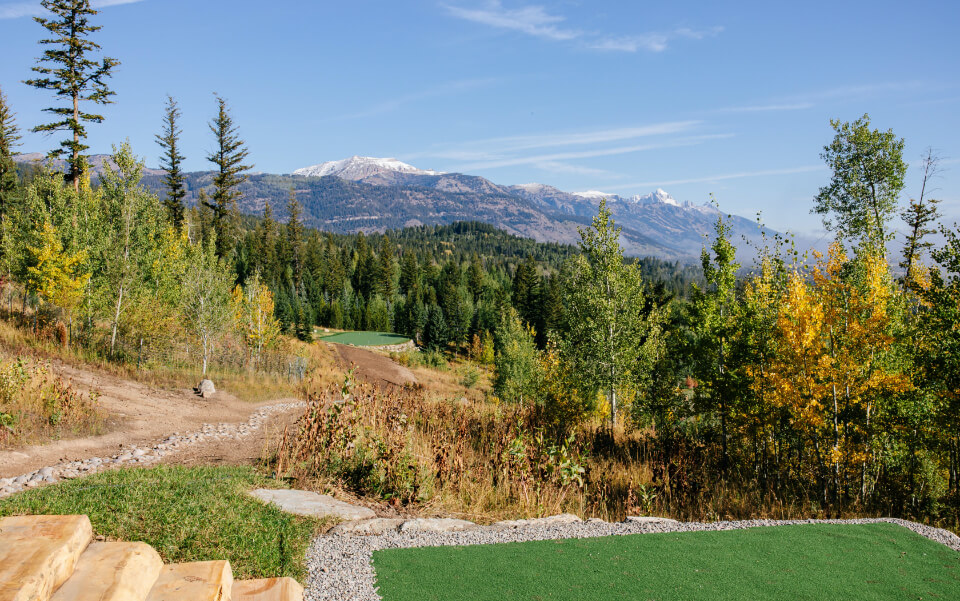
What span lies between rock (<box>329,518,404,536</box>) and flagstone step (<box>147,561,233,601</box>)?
7.28 feet

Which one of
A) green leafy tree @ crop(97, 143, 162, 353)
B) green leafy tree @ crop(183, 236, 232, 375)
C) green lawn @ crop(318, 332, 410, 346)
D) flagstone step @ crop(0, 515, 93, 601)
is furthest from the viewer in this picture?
green lawn @ crop(318, 332, 410, 346)

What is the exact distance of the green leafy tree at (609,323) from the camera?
57.7 ft

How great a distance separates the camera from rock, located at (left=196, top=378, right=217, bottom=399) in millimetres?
17438

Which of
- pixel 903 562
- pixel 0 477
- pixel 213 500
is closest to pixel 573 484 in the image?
pixel 903 562

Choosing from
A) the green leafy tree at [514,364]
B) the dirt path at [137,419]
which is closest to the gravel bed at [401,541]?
the dirt path at [137,419]

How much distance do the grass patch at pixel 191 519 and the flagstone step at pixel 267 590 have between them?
431 millimetres

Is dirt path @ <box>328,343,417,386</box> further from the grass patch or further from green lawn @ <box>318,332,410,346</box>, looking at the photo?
the grass patch

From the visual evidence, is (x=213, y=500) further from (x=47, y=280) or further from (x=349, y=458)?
(x=47, y=280)

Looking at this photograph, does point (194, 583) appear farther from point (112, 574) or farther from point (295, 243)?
point (295, 243)

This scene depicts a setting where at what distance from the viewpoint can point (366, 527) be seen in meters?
5.75

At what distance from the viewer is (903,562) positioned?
523cm

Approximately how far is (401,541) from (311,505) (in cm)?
157

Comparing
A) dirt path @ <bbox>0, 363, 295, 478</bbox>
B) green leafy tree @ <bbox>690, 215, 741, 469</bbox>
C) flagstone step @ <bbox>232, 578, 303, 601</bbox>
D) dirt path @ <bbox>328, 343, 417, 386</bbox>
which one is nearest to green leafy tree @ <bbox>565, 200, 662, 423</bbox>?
green leafy tree @ <bbox>690, 215, 741, 469</bbox>

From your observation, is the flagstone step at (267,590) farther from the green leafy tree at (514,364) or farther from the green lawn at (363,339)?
the green lawn at (363,339)
